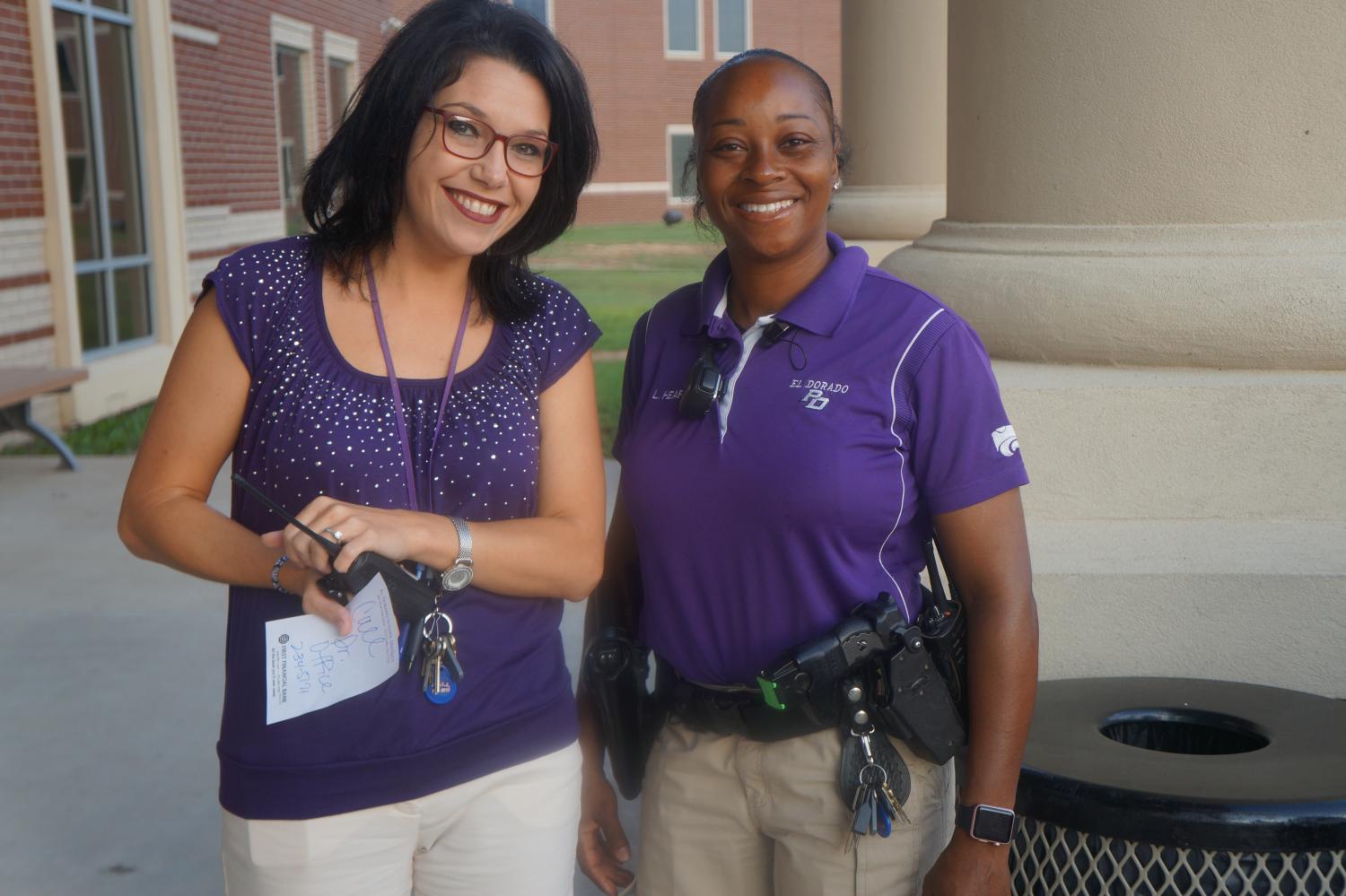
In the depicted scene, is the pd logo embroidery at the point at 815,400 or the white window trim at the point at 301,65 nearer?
the pd logo embroidery at the point at 815,400

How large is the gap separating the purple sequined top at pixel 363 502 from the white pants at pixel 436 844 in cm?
3

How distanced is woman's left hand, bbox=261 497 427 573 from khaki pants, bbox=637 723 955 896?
64 cm

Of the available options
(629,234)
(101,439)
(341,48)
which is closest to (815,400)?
(101,439)

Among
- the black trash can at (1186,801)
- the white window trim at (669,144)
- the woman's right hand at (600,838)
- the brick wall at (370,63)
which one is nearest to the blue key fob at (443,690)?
the woman's right hand at (600,838)

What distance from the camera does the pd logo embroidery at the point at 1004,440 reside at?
1896 millimetres

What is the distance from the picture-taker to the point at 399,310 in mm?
A: 1957

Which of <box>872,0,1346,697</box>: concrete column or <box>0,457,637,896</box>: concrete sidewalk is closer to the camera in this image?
<box>872,0,1346,697</box>: concrete column

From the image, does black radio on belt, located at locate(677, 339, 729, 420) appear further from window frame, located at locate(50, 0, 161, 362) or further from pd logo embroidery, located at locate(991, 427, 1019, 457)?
window frame, located at locate(50, 0, 161, 362)

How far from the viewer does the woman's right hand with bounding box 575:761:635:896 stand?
2.30m

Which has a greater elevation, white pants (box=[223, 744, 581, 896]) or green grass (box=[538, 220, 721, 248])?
green grass (box=[538, 220, 721, 248])

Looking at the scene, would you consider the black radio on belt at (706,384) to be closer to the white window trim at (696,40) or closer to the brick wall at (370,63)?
the brick wall at (370,63)

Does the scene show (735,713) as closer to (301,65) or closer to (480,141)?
(480,141)

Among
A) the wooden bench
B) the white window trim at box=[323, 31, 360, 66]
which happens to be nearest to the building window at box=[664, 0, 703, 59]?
the white window trim at box=[323, 31, 360, 66]

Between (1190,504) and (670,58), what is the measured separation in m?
38.4
